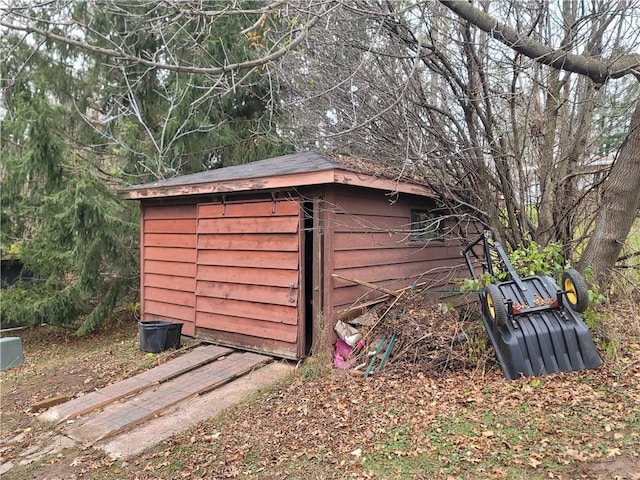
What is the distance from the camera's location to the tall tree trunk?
4879 millimetres

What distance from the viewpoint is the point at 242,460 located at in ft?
11.0

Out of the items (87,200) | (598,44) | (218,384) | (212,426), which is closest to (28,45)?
(87,200)

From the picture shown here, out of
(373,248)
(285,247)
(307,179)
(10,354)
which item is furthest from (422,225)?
(10,354)

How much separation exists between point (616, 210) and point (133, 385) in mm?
5951

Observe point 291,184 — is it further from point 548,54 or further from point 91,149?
point 91,149

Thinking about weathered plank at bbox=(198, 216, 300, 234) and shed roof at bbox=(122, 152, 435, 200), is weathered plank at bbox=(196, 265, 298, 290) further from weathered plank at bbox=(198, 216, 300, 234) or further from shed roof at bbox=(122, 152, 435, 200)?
shed roof at bbox=(122, 152, 435, 200)

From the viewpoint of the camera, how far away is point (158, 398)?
4.56 metres

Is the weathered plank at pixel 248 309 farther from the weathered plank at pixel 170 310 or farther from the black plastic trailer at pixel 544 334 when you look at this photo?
the black plastic trailer at pixel 544 334

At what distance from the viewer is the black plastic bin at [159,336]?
19.9 ft

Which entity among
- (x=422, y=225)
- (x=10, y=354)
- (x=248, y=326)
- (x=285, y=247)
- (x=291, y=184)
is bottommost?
(x=10, y=354)

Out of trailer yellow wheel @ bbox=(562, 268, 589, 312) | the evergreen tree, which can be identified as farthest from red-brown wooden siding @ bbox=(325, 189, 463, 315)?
the evergreen tree

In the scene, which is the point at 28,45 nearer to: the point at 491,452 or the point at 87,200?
the point at 87,200

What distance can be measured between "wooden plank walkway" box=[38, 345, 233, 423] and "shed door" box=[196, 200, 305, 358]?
458mm

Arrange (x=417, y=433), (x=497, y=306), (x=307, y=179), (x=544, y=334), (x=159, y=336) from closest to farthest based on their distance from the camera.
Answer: (x=417, y=433), (x=497, y=306), (x=544, y=334), (x=307, y=179), (x=159, y=336)
